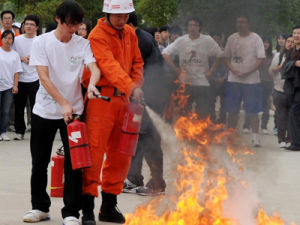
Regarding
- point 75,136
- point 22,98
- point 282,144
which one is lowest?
point 282,144

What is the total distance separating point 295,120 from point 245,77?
3.62 feet

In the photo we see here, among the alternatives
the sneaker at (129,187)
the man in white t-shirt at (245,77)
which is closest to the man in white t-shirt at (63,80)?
the sneaker at (129,187)

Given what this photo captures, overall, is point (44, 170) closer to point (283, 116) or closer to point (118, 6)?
point (118, 6)

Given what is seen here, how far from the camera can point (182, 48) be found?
8.78m

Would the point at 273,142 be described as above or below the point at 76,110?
below

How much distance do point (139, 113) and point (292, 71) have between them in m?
5.97

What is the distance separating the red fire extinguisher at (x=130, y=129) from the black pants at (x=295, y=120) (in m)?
5.84

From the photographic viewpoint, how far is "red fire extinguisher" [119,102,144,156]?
18.0 feet

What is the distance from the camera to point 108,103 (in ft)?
17.9

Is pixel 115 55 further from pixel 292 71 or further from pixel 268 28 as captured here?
pixel 292 71

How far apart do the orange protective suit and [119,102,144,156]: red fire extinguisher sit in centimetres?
10

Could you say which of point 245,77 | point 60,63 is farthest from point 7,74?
point 60,63

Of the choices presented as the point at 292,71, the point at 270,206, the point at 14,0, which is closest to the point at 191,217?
the point at 270,206

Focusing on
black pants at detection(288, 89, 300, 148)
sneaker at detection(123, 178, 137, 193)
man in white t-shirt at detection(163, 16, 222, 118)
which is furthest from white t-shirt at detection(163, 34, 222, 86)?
black pants at detection(288, 89, 300, 148)
